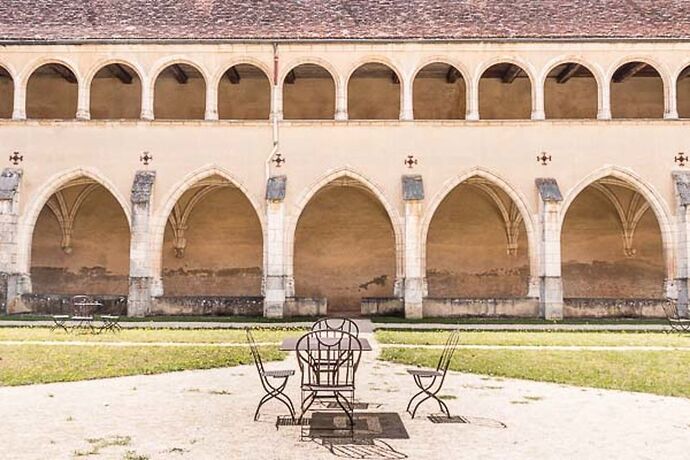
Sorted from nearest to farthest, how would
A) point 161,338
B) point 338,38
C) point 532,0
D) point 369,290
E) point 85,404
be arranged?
1. point 85,404
2. point 161,338
3. point 338,38
4. point 532,0
5. point 369,290

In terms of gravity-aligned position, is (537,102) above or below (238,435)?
above

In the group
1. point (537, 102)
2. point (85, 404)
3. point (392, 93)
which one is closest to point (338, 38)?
point (392, 93)

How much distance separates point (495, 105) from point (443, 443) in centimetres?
1945

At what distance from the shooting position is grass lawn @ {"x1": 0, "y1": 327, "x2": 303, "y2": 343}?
13688 mm

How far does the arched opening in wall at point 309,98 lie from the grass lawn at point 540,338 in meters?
10.5

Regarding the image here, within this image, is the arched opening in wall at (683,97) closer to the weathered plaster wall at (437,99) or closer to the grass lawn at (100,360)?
the weathered plaster wall at (437,99)

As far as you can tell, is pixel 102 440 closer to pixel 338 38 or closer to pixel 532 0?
pixel 338 38

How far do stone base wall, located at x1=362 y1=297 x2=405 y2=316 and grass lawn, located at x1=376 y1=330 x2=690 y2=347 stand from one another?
3367 mm

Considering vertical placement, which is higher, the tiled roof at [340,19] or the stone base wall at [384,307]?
the tiled roof at [340,19]

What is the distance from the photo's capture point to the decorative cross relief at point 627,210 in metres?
23.4

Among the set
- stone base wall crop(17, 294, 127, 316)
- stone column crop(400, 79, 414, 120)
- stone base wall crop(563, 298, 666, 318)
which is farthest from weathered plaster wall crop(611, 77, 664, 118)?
stone base wall crop(17, 294, 127, 316)

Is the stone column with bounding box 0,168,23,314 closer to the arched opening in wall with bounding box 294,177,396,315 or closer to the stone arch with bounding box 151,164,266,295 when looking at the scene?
the stone arch with bounding box 151,164,266,295

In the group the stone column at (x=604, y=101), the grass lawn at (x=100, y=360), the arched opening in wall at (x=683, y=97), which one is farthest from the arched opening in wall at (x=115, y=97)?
the arched opening in wall at (x=683, y=97)

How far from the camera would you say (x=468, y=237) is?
2441 centimetres
